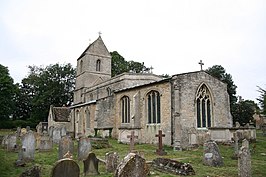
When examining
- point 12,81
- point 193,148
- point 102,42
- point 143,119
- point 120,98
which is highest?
point 102,42

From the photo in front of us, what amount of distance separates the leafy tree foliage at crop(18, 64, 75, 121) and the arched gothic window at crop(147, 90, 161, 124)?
106ft

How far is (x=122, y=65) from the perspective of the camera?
164 feet

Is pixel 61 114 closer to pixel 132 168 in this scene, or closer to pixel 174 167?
pixel 174 167

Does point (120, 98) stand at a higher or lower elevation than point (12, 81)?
lower

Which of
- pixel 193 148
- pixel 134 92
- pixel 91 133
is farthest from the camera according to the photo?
pixel 91 133

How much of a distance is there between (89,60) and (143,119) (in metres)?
20.3

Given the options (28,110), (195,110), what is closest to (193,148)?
(195,110)

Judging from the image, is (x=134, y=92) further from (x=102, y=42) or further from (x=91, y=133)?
(x=102, y=42)

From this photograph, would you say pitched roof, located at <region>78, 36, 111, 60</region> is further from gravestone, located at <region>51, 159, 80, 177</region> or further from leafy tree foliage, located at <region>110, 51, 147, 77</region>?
gravestone, located at <region>51, 159, 80, 177</region>

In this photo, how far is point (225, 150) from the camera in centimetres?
1488

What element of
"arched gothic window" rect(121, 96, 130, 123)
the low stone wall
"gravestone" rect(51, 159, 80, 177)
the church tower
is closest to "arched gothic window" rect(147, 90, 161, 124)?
"arched gothic window" rect(121, 96, 130, 123)

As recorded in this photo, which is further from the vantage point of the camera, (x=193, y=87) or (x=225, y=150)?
(x=193, y=87)

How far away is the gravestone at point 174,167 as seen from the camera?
8344mm

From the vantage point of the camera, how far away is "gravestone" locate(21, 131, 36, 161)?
11.3m
